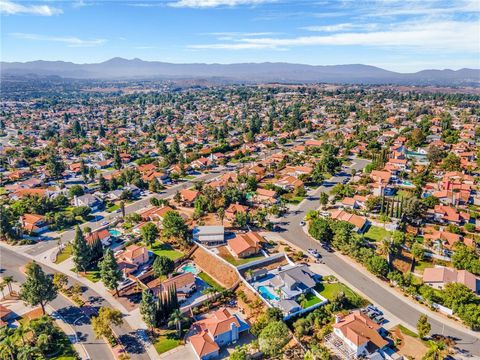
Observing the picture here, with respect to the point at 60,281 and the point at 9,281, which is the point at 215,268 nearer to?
the point at 60,281

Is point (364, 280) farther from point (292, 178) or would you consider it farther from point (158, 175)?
point (158, 175)

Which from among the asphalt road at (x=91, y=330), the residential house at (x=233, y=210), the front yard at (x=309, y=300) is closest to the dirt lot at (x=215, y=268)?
the front yard at (x=309, y=300)

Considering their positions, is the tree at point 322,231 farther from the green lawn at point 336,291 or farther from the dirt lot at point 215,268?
the dirt lot at point 215,268

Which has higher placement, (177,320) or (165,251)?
(177,320)

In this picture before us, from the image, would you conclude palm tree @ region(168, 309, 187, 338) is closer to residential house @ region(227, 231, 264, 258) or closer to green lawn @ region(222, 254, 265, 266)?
green lawn @ region(222, 254, 265, 266)

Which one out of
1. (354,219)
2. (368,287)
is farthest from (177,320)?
(354,219)

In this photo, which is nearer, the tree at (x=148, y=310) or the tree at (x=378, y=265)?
the tree at (x=148, y=310)

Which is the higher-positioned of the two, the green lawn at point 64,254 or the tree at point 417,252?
the tree at point 417,252
